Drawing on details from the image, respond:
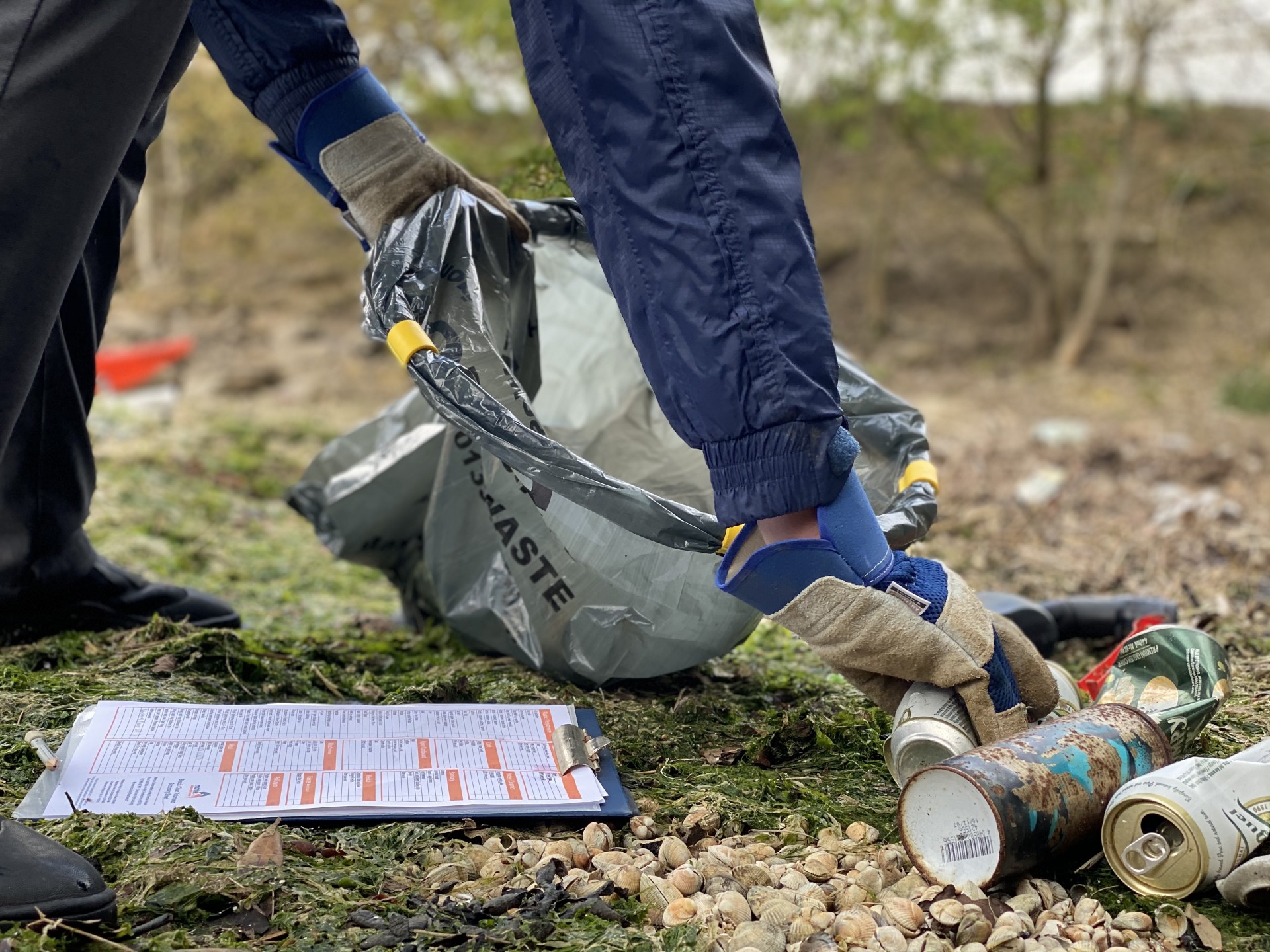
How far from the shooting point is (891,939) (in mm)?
1124

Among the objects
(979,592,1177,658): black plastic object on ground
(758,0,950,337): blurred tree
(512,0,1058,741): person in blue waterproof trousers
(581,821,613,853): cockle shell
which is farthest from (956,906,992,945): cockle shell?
(758,0,950,337): blurred tree

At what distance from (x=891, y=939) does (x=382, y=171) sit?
1368mm

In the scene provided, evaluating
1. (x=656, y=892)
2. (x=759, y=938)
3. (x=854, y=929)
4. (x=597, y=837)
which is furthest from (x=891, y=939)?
(x=597, y=837)

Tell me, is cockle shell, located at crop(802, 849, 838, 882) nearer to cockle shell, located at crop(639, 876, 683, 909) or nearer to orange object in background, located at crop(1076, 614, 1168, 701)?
cockle shell, located at crop(639, 876, 683, 909)

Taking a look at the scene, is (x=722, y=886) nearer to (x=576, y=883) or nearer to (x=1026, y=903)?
(x=576, y=883)

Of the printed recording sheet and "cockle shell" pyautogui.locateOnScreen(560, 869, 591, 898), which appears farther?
the printed recording sheet

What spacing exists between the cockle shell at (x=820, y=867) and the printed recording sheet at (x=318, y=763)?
0.91 ft

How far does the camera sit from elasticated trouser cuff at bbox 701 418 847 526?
4.06ft

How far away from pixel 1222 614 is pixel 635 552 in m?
1.49

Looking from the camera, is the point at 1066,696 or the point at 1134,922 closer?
the point at 1134,922

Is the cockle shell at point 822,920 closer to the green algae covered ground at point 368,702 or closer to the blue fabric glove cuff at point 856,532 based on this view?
the green algae covered ground at point 368,702

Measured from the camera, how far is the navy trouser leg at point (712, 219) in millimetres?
1202

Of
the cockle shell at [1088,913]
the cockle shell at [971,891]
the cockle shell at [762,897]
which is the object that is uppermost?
the cockle shell at [762,897]

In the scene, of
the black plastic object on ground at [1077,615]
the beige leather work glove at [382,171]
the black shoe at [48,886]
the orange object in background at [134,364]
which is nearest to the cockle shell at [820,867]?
the black shoe at [48,886]
